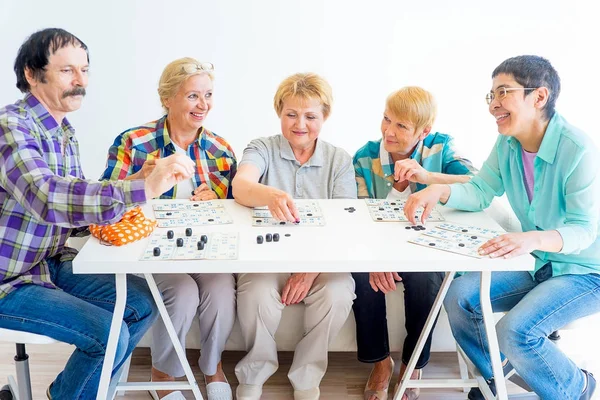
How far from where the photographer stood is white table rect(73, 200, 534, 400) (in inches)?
75.6

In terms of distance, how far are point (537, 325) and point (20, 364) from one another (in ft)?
5.78

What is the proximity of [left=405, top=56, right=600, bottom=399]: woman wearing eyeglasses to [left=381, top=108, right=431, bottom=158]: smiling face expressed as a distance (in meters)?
0.39

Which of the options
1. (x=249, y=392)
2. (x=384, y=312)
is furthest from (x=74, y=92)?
(x=384, y=312)

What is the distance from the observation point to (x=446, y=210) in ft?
8.20

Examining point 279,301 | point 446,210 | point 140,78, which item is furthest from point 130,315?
point 140,78

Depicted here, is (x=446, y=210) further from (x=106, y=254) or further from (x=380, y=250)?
(x=106, y=254)

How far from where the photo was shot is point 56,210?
6.11ft

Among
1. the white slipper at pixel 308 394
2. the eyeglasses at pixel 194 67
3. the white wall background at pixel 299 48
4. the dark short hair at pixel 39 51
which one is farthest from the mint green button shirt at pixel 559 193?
the white wall background at pixel 299 48

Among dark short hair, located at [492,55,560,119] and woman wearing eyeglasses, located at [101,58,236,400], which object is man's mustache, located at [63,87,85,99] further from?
dark short hair, located at [492,55,560,119]

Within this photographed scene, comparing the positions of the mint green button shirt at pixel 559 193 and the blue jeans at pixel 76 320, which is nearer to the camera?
the blue jeans at pixel 76 320

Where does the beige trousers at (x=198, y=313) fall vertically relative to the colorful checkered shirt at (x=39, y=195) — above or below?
below

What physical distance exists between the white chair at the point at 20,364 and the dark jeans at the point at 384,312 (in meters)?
1.15

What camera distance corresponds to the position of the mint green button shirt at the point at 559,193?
7.19 ft

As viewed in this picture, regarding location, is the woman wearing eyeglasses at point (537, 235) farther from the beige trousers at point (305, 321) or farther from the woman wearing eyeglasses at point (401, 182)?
the beige trousers at point (305, 321)
